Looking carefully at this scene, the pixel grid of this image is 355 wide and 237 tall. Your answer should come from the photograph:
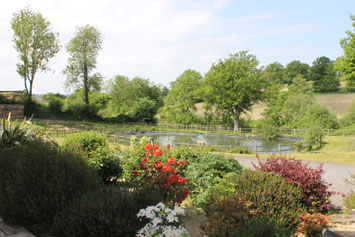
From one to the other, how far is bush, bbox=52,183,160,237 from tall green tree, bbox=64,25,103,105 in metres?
41.2

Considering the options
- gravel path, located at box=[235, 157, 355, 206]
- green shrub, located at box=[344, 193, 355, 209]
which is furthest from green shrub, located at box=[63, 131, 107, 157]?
green shrub, located at box=[344, 193, 355, 209]

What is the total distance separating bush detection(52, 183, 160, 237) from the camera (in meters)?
3.70

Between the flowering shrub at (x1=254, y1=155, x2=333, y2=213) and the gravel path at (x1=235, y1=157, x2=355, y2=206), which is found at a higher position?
the flowering shrub at (x1=254, y1=155, x2=333, y2=213)

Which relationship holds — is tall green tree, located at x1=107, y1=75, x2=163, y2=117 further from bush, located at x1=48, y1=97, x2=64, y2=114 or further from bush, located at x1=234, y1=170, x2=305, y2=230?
Answer: bush, located at x1=234, y1=170, x2=305, y2=230

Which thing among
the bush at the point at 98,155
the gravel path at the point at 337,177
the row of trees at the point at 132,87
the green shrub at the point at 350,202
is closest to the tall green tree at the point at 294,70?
the row of trees at the point at 132,87

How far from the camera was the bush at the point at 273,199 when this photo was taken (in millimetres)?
4484

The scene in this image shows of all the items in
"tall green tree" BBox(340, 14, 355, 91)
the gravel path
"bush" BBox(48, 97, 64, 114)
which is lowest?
the gravel path

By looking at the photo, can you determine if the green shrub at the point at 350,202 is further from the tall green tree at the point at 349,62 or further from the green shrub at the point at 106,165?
the tall green tree at the point at 349,62

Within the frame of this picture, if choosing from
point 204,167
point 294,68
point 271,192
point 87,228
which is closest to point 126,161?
point 204,167

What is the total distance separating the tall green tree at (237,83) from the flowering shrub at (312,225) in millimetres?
34231

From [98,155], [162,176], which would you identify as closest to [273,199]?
[162,176]

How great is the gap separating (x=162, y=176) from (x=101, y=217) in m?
2.14

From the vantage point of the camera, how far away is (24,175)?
14.8 feet

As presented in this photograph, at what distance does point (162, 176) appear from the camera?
18.6ft
